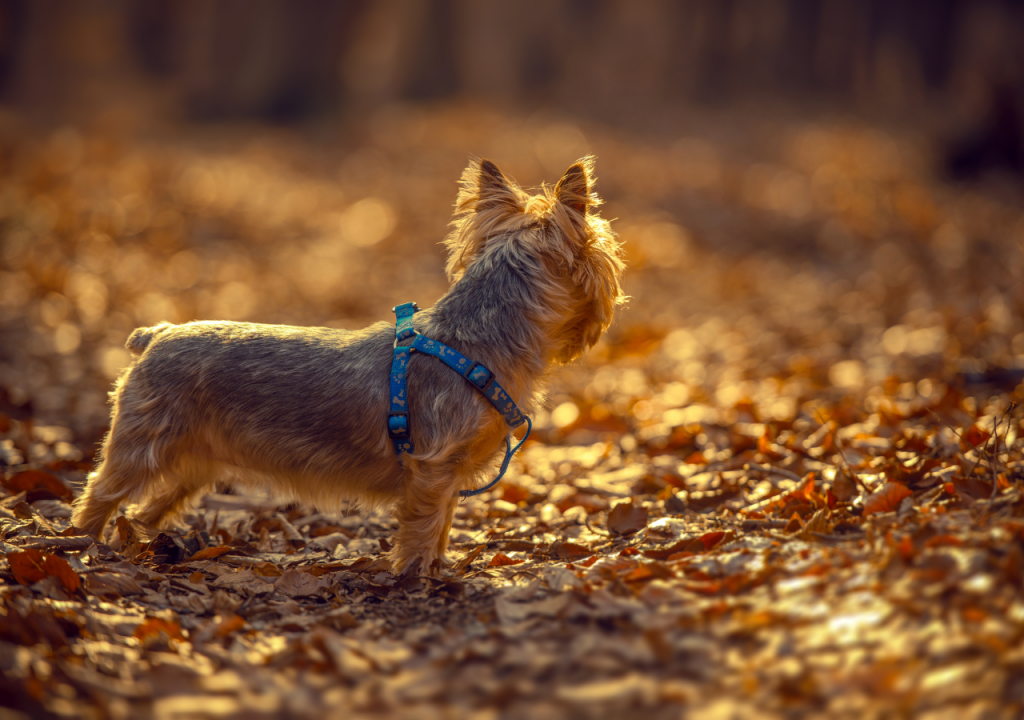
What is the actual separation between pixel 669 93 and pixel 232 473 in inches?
2007

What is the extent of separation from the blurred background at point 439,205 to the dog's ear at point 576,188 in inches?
45.4

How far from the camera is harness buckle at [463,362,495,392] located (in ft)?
12.7

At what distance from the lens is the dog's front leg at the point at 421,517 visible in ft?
12.8

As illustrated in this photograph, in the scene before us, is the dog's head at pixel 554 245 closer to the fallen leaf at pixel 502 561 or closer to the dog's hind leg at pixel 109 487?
the fallen leaf at pixel 502 561

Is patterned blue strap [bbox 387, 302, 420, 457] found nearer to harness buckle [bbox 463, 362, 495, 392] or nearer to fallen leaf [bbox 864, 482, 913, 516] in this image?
harness buckle [bbox 463, 362, 495, 392]

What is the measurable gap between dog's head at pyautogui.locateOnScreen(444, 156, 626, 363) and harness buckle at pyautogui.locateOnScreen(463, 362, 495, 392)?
0.45 meters

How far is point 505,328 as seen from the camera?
405cm

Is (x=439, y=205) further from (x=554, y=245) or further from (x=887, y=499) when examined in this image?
(x=887, y=499)

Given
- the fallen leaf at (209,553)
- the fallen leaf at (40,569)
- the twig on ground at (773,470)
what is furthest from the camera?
the twig on ground at (773,470)

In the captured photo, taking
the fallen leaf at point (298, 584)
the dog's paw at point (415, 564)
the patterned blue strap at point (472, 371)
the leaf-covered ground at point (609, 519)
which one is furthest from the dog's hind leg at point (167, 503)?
the patterned blue strap at point (472, 371)

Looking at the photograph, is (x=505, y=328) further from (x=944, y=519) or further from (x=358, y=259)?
(x=358, y=259)

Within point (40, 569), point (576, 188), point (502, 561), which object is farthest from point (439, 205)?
point (40, 569)

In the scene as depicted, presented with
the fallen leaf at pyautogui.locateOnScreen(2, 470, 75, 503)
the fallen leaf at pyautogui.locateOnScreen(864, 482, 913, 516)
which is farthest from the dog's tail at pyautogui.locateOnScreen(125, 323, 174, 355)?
the fallen leaf at pyautogui.locateOnScreen(864, 482, 913, 516)

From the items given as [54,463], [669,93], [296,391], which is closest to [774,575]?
[296,391]
